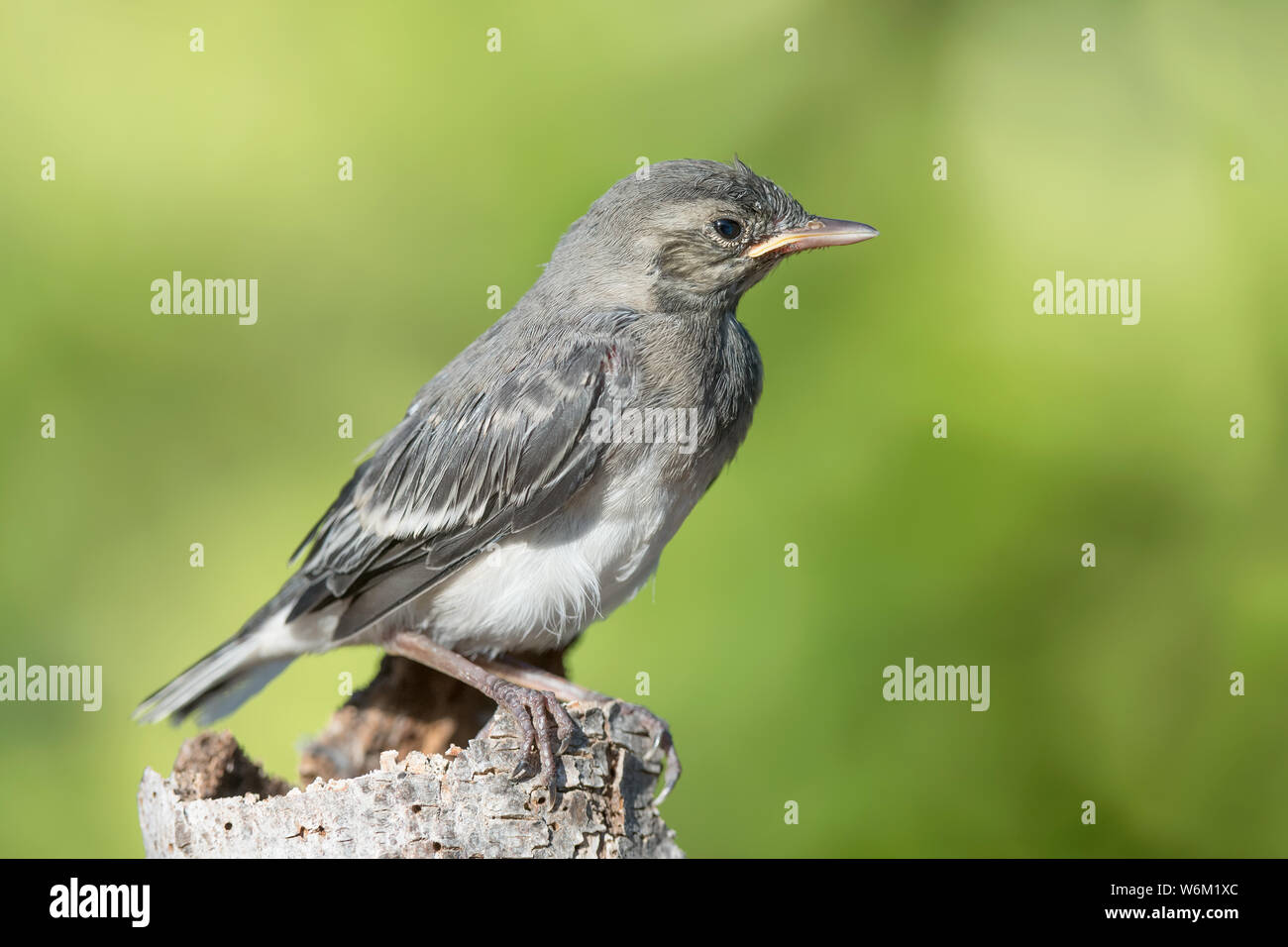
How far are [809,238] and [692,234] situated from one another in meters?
0.52

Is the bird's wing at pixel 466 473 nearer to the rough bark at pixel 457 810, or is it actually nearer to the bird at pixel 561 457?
the bird at pixel 561 457

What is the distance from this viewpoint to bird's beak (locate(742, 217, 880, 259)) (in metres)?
4.91

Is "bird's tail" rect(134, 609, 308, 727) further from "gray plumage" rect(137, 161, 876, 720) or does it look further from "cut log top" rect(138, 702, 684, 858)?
"cut log top" rect(138, 702, 684, 858)

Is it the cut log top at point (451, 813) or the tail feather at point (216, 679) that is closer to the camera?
the cut log top at point (451, 813)

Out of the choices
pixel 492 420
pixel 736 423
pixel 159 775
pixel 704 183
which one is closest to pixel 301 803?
pixel 159 775

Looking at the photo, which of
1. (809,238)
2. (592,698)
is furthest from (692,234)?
(592,698)

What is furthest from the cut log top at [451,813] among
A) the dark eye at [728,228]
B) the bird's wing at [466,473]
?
the dark eye at [728,228]

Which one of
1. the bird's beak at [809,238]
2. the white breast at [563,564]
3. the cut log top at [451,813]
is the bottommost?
the cut log top at [451,813]

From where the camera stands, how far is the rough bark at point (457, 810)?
360 cm

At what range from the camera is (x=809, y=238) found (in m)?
4.91

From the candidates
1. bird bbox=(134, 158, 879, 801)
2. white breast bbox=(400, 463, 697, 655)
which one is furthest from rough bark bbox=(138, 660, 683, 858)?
white breast bbox=(400, 463, 697, 655)

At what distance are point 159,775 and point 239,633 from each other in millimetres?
1123

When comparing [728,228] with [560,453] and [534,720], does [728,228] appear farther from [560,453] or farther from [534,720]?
[534,720]

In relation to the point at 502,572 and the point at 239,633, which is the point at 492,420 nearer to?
the point at 502,572
